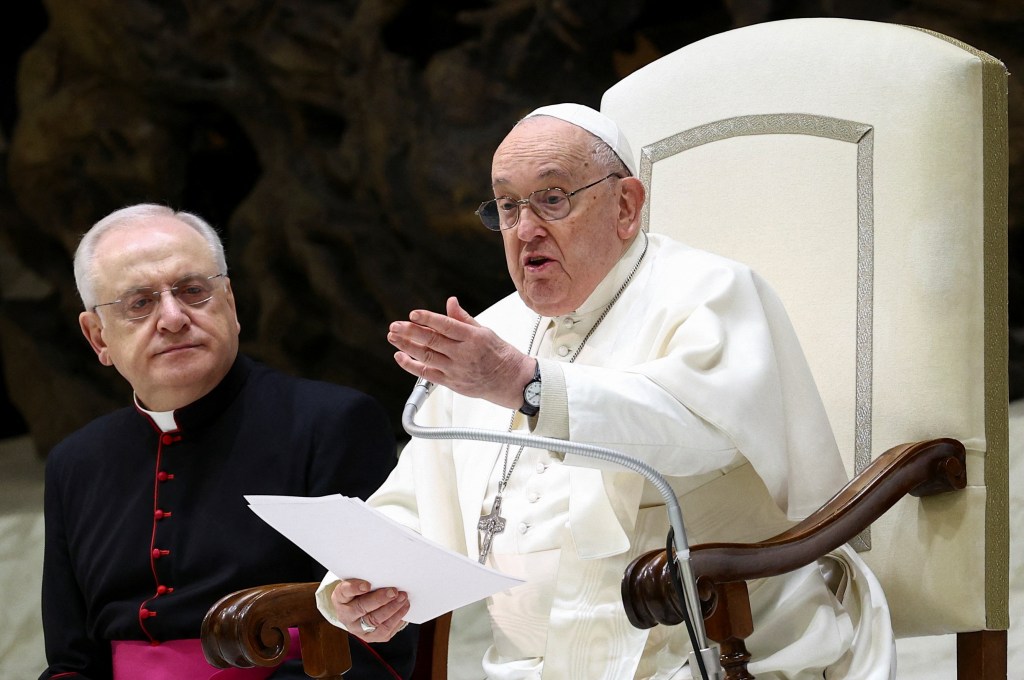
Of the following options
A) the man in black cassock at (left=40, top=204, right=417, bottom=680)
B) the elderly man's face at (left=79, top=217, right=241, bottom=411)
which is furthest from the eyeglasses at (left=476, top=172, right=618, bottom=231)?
the elderly man's face at (left=79, top=217, right=241, bottom=411)

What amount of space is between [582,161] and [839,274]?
648mm

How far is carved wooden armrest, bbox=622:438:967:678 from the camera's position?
2.01 meters

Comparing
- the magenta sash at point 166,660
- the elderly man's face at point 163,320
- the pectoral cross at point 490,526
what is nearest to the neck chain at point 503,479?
the pectoral cross at point 490,526

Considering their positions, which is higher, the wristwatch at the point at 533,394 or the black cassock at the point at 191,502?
the wristwatch at the point at 533,394

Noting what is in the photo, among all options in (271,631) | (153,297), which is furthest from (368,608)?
(153,297)

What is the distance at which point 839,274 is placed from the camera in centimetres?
291

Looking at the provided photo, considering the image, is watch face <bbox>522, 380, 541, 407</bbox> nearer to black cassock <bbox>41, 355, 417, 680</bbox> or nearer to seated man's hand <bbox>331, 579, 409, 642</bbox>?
seated man's hand <bbox>331, 579, 409, 642</bbox>

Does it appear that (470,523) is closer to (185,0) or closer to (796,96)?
(796,96)

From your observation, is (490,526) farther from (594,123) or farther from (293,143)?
(293,143)

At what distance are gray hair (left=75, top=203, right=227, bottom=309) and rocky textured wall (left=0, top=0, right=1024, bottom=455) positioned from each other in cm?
369

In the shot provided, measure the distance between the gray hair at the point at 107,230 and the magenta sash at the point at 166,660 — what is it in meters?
0.84

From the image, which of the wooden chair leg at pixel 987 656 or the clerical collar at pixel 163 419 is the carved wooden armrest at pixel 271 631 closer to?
the clerical collar at pixel 163 419

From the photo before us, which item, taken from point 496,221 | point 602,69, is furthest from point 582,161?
point 602,69

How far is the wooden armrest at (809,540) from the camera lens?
6.58 feet
